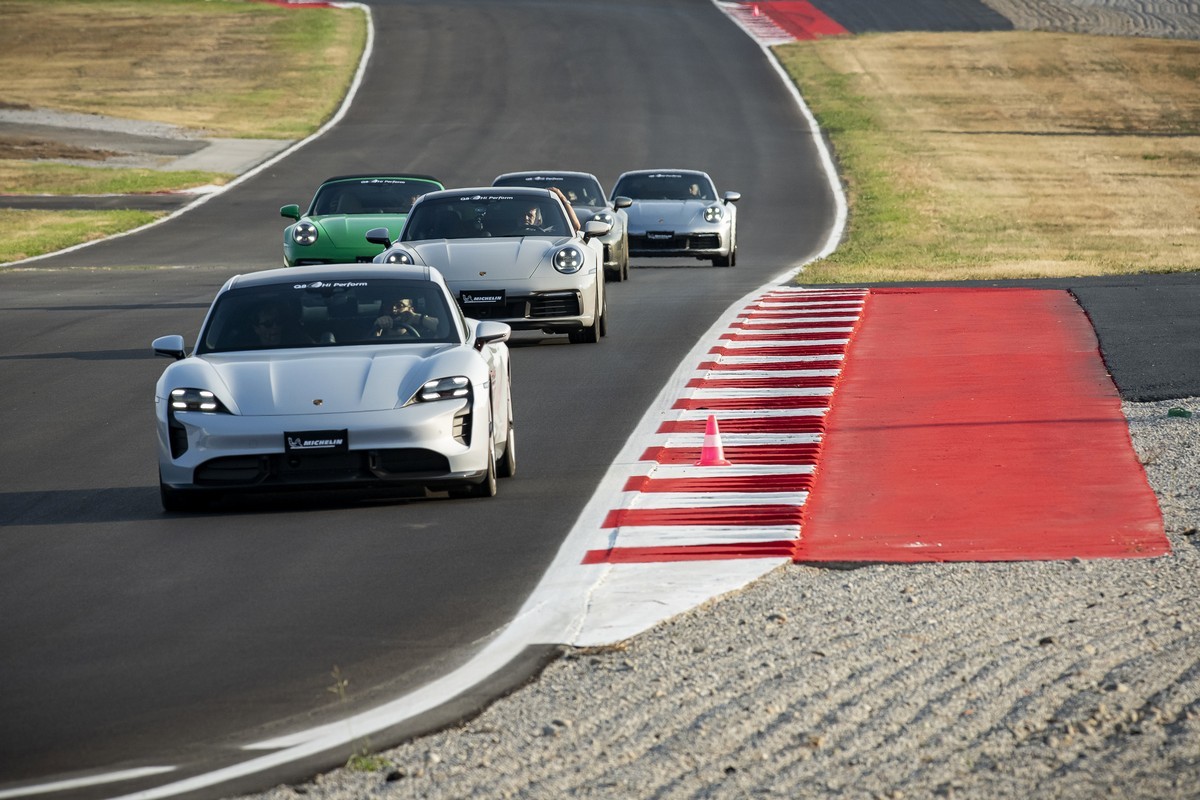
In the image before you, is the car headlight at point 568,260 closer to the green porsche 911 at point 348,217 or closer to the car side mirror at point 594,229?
the car side mirror at point 594,229

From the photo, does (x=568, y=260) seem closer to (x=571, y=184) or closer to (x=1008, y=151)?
(x=571, y=184)

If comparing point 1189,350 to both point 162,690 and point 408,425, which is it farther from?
point 162,690

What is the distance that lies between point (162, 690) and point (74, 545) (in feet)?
9.36

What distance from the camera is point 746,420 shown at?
12.9 meters

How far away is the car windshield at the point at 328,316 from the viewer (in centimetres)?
1110

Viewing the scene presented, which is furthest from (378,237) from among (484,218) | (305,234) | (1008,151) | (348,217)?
(1008,151)

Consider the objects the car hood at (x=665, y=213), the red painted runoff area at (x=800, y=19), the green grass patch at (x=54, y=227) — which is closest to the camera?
the car hood at (x=665, y=213)

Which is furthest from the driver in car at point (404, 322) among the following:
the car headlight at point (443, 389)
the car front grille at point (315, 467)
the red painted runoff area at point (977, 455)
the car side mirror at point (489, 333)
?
the red painted runoff area at point (977, 455)

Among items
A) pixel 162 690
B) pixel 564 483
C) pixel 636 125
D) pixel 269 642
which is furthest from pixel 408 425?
pixel 636 125

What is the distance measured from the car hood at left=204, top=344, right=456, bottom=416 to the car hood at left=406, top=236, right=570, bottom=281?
669cm

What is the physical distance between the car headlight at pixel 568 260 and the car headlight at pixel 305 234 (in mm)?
4242

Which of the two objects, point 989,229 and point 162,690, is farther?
point 989,229

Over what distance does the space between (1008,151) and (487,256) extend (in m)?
33.2

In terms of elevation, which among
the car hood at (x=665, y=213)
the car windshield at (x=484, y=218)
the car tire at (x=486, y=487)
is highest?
the car tire at (x=486, y=487)
